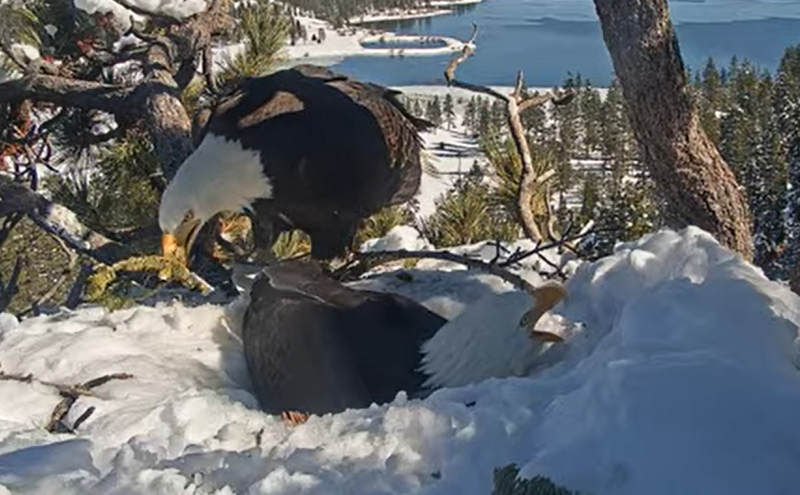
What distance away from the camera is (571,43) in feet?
177

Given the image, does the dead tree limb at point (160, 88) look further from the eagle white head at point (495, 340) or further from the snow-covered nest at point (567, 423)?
the eagle white head at point (495, 340)

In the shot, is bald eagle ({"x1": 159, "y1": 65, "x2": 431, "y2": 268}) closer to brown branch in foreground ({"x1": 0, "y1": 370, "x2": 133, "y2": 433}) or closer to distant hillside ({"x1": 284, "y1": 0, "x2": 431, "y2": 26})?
brown branch in foreground ({"x1": 0, "y1": 370, "x2": 133, "y2": 433})

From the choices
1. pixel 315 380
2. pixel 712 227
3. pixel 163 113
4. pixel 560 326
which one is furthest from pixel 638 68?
pixel 163 113

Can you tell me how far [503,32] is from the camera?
54812 mm

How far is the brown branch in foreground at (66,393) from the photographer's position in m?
1.86

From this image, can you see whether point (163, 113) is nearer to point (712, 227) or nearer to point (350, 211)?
point (350, 211)

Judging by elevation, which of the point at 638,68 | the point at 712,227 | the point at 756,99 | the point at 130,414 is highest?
the point at 638,68

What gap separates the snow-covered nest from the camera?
3.51 ft

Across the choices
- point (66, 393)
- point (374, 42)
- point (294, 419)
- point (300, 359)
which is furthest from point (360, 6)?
point (294, 419)

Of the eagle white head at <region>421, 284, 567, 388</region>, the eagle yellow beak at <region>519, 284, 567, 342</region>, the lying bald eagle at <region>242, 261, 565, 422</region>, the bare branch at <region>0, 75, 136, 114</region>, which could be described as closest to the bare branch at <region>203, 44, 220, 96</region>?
the bare branch at <region>0, 75, 136, 114</region>

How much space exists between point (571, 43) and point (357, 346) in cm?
5402

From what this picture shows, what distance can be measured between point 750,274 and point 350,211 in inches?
64.7

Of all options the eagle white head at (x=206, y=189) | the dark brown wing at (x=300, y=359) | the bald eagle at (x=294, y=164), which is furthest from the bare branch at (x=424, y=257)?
the dark brown wing at (x=300, y=359)

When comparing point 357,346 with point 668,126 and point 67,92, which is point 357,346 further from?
point 67,92
